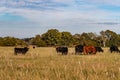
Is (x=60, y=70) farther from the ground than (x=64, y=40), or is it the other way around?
(x=60, y=70)

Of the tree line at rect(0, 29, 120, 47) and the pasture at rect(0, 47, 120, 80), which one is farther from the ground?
the pasture at rect(0, 47, 120, 80)

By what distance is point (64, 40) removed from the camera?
92.9 meters

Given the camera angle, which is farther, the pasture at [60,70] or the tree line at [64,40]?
the tree line at [64,40]

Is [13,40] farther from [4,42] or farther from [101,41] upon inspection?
[101,41]

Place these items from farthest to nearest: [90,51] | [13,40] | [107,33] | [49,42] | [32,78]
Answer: [107,33]
[49,42]
[13,40]
[90,51]
[32,78]

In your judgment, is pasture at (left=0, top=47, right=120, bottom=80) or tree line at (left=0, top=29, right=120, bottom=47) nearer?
pasture at (left=0, top=47, right=120, bottom=80)

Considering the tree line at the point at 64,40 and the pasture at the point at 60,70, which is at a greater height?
the pasture at the point at 60,70

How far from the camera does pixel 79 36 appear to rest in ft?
333

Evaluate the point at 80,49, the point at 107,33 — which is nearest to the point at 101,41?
the point at 107,33

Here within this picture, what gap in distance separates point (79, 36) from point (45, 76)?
9317cm

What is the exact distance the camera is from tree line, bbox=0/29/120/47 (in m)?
81.6

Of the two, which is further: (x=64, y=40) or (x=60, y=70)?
(x=64, y=40)

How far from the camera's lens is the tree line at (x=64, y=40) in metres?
81.6

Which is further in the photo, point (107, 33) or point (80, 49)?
point (107, 33)
